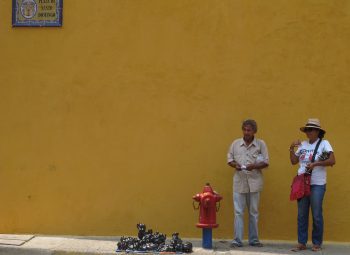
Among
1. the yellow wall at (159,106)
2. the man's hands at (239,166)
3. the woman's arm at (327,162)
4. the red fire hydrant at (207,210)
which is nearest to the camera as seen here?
the woman's arm at (327,162)

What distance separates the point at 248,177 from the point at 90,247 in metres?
2.17

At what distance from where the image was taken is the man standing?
804cm

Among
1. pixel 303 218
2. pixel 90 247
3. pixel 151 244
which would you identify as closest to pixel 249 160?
pixel 303 218

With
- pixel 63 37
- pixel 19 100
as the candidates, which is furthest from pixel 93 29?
pixel 19 100

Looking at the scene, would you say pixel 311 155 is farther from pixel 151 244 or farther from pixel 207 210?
pixel 151 244

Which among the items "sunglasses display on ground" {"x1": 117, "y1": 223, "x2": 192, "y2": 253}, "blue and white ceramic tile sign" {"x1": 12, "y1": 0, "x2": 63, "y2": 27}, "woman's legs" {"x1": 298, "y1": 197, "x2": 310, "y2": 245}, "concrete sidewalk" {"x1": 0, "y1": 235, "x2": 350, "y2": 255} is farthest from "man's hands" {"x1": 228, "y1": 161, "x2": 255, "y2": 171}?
"blue and white ceramic tile sign" {"x1": 12, "y1": 0, "x2": 63, "y2": 27}

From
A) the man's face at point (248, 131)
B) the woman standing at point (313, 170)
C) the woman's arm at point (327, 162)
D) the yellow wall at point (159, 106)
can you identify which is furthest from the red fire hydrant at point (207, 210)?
the woman's arm at point (327, 162)

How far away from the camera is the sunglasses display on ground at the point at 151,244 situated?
774cm

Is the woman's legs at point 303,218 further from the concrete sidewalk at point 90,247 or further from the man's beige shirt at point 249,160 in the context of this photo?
the man's beige shirt at point 249,160

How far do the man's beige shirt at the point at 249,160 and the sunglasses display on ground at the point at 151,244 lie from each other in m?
1.00

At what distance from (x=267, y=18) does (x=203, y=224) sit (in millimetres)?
2829

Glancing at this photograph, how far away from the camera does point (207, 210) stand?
7844mm

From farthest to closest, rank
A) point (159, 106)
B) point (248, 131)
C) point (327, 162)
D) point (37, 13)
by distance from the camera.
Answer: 1. point (37, 13)
2. point (159, 106)
3. point (248, 131)
4. point (327, 162)

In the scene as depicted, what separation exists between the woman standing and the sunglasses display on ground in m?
1.42
